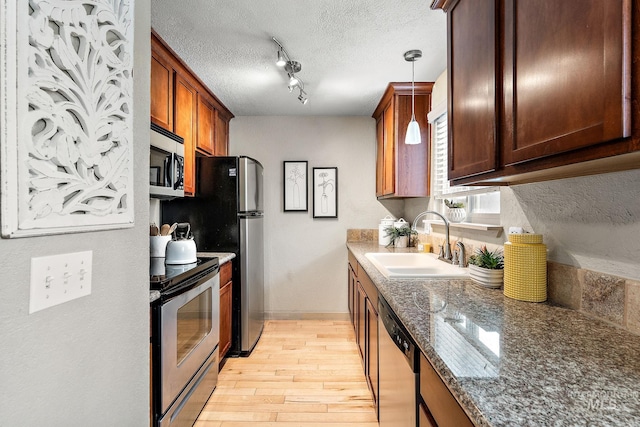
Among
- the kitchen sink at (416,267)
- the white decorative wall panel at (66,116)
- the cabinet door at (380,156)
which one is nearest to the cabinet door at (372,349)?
the kitchen sink at (416,267)

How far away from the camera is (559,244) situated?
1.29 m

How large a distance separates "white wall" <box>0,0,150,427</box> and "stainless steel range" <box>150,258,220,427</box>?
1.31 feet

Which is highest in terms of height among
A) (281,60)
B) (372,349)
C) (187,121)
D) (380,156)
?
(281,60)

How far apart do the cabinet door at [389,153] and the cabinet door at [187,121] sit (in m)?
1.73

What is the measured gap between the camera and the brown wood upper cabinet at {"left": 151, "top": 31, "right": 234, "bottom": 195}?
2.24 metres

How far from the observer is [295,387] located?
93.7 inches

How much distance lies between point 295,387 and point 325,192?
2.11 metres

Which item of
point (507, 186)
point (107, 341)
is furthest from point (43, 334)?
point (507, 186)

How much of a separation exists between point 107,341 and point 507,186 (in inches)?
69.9

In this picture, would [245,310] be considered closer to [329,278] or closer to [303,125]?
[329,278]

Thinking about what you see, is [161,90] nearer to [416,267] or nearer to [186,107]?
[186,107]

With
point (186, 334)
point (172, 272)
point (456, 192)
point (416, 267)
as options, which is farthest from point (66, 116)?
point (456, 192)

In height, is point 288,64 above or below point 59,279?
above

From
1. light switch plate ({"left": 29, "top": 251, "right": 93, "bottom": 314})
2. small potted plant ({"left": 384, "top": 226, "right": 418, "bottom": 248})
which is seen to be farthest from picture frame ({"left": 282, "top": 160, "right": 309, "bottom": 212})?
light switch plate ({"left": 29, "top": 251, "right": 93, "bottom": 314})
